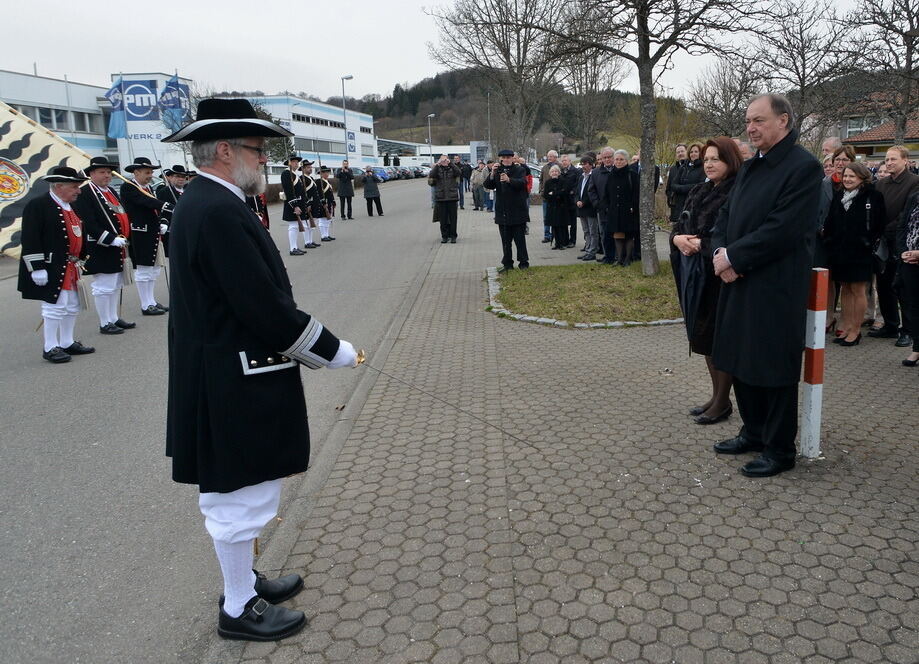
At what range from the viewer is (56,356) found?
7836 mm

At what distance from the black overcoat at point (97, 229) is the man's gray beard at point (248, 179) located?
6.93 metres

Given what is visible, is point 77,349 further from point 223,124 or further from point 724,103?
point 724,103

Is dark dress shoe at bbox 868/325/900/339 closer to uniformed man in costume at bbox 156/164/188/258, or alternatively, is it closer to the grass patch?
the grass patch

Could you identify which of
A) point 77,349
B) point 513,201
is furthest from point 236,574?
point 513,201

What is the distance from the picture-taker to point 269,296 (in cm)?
267

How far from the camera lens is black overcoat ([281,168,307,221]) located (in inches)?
680

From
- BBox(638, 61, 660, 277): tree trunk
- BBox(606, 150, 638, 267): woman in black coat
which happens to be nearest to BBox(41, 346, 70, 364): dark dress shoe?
BBox(638, 61, 660, 277): tree trunk

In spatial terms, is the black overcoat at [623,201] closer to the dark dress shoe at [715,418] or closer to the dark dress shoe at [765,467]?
the dark dress shoe at [715,418]

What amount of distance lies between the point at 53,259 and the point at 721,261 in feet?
23.3

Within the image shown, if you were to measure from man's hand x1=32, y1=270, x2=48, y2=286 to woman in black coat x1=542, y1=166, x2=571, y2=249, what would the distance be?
33.6 ft

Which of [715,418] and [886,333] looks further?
[886,333]

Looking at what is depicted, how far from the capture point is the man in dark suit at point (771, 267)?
12.8 feet

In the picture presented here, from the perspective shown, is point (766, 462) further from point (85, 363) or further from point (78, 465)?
point (85, 363)

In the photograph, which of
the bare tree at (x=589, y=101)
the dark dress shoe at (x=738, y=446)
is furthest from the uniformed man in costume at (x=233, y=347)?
the bare tree at (x=589, y=101)
